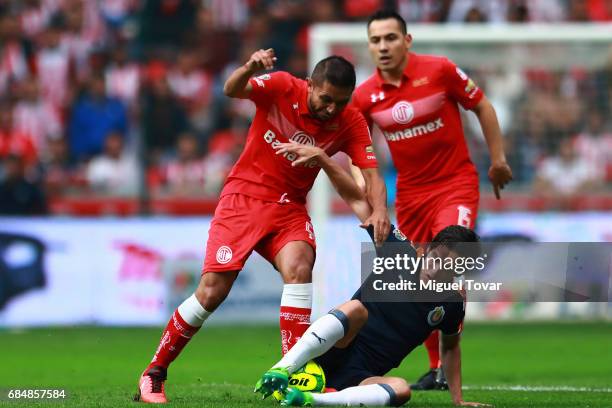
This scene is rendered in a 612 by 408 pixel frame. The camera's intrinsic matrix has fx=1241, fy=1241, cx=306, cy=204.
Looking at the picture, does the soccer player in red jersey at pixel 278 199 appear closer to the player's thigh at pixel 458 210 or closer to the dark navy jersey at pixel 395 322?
the dark navy jersey at pixel 395 322

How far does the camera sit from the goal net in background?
47.9 ft

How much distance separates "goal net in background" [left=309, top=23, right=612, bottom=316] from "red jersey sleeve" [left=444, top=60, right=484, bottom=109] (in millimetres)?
4791

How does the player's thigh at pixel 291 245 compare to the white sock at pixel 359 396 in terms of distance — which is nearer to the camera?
the white sock at pixel 359 396

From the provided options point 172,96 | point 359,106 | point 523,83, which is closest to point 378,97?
point 359,106

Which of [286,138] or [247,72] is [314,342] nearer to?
[286,138]

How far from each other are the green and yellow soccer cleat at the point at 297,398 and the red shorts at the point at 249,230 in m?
1.13

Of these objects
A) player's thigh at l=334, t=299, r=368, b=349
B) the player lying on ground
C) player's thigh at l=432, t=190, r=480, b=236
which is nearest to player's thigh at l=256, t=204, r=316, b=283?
the player lying on ground

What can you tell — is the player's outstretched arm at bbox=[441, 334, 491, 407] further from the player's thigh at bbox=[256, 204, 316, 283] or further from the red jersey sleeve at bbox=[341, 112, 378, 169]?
the red jersey sleeve at bbox=[341, 112, 378, 169]

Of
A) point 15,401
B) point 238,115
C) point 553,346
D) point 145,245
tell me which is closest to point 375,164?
point 15,401

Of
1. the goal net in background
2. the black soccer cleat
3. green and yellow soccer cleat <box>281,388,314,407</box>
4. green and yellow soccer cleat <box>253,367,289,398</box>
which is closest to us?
green and yellow soccer cleat <box>253,367,289,398</box>

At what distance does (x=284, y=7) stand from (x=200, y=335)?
6.15 m

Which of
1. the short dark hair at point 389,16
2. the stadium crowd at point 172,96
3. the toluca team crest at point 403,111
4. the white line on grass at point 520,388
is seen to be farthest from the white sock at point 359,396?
the stadium crowd at point 172,96

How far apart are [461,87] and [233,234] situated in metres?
2.49

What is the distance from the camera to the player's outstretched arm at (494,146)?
30.5 feet
